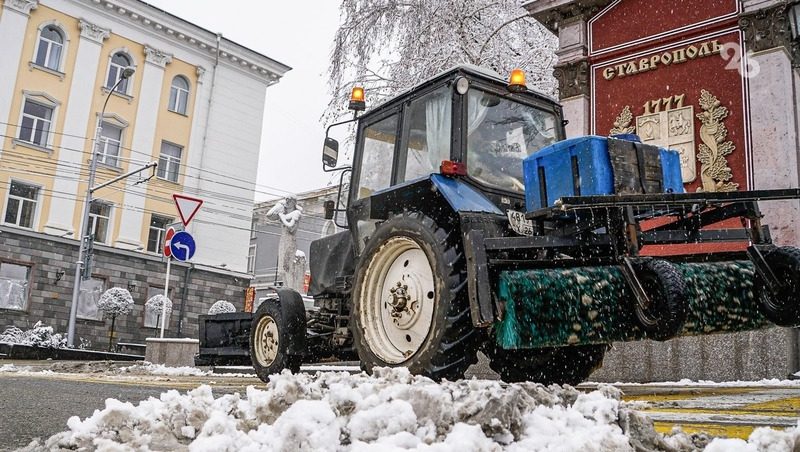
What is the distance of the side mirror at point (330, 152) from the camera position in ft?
17.9

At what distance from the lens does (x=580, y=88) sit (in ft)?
30.2

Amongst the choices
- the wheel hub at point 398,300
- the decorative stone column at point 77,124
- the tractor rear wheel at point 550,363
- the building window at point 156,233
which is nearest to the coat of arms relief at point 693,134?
the tractor rear wheel at point 550,363

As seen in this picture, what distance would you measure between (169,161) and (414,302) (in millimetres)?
24871

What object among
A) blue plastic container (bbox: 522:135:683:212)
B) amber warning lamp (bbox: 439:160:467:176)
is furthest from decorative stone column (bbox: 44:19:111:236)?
blue plastic container (bbox: 522:135:683:212)

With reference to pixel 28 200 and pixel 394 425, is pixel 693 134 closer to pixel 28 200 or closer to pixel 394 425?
pixel 394 425

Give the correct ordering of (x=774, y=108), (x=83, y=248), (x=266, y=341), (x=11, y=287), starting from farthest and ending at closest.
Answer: (x=11, y=287)
(x=83, y=248)
(x=774, y=108)
(x=266, y=341)

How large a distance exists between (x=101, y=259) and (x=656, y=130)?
21450 millimetres

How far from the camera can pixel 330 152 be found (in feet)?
17.9

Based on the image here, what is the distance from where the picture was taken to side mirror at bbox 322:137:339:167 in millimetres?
5441

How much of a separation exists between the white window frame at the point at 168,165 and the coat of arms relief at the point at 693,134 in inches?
869

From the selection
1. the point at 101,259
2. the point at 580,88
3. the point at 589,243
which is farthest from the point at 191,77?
the point at 589,243

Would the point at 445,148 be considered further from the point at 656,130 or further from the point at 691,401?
the point at 656,130

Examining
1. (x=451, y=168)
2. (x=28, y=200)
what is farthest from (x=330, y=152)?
(x=28, y=200)

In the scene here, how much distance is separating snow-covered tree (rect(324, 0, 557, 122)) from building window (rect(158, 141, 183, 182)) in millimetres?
13642
